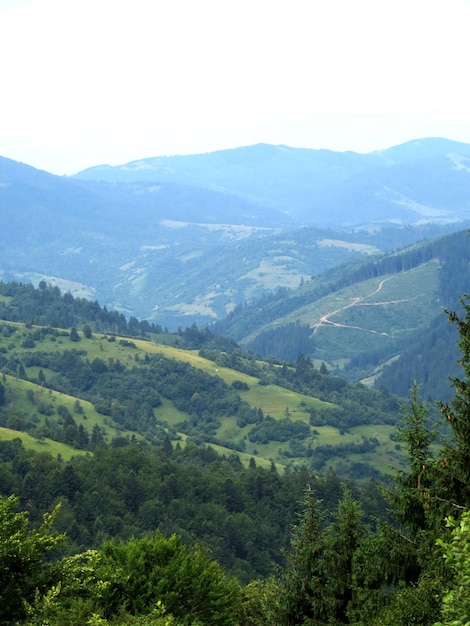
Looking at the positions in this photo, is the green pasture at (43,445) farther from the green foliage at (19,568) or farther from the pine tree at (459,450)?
the pine tree at (459,450)

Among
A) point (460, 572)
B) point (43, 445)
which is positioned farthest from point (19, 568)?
point (43, 445)

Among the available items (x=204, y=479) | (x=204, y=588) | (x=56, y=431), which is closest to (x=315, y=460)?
(x=56, y=431)

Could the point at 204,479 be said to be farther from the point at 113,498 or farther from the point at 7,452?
the point at 7,452

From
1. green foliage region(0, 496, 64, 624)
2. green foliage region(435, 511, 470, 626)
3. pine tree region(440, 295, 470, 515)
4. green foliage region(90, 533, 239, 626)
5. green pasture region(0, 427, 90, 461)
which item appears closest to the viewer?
green foliage region(435, 511, 470, 626)

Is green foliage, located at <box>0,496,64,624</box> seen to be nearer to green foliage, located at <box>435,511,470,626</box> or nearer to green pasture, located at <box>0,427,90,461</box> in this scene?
green foliage, located at <box>435,511,470,626</box>

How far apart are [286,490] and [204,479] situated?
13.2 metres

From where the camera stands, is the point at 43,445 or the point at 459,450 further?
the point at 43,445

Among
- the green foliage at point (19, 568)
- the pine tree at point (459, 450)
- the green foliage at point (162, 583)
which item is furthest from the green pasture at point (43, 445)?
the pine tree at point (459, 450)

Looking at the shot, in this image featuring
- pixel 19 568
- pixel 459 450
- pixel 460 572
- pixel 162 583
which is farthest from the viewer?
pixel 162 583

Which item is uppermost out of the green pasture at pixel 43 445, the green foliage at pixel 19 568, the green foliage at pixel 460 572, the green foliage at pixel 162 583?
the green foliage at pixel 460 572

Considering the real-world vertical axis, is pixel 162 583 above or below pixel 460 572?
below

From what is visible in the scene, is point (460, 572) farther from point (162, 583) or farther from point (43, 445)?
point (43, 445)

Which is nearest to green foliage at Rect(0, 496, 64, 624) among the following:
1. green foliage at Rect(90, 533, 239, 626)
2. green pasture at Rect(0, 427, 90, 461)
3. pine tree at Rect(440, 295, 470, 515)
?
green foliage at Rect(90, 533, 239, 626)

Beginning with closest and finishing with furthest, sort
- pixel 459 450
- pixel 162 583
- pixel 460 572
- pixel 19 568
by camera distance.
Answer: pixel 460 572 < pixel 459 450 < pixel 19 568 < pixel 162 583
